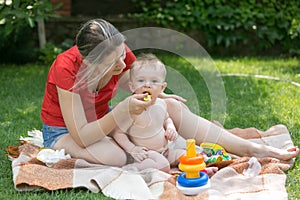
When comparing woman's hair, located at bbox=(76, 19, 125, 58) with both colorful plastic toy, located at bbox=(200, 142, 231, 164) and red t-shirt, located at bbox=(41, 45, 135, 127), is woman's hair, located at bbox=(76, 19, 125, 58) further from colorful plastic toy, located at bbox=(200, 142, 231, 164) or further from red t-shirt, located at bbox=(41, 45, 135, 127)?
colorful plastic toy, located at bbox=(200, 142, 231, 164)

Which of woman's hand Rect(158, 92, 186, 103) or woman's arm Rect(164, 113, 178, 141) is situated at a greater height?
woman's hand Rect(158, 92, 186, 103)

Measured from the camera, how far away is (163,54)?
6.47 metres

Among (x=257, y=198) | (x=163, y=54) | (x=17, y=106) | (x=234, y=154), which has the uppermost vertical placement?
(x=257, y=198)

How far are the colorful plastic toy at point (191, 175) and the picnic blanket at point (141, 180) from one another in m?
0.03

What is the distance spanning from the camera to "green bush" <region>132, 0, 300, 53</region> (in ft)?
21.7

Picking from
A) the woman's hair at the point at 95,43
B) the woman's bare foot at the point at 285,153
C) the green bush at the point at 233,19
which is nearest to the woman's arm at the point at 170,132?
the woman's hair at the point at 95,43

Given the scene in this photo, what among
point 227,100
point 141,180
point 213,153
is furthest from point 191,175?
point 227,100

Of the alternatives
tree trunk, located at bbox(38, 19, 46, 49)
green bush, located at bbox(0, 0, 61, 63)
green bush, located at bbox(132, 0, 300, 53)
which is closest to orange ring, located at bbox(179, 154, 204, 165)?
green bush, located at bbox(0, 0, 61, 63)

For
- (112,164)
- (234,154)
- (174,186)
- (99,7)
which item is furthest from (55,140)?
(99,7)

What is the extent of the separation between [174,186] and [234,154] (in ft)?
2.18

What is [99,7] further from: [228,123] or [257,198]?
[257,198]

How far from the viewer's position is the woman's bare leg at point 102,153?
2.79 meters

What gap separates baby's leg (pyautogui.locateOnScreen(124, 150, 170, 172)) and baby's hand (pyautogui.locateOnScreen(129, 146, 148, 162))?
2 centimetres

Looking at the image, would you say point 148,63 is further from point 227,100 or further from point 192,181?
point 227,100
